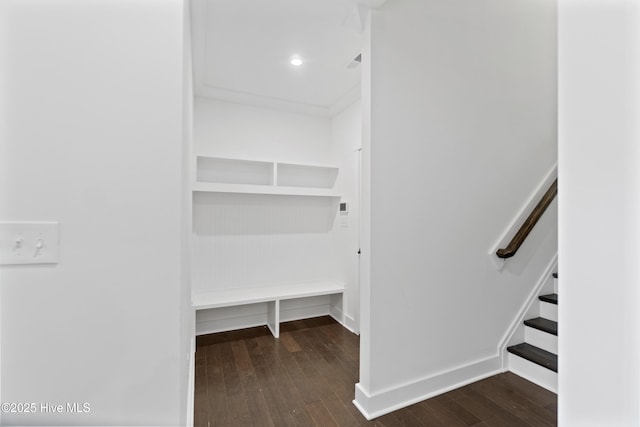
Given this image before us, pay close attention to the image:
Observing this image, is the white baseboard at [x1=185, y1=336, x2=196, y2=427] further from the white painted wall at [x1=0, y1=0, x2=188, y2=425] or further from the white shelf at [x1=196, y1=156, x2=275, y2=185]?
the white shelf at [x1=196, y1=156, x2=275, y2=185]

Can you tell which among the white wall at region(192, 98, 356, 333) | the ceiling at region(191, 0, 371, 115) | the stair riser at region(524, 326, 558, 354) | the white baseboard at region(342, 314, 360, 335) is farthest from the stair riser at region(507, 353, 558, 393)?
the ceiling at region(191, 0, 371, 115)

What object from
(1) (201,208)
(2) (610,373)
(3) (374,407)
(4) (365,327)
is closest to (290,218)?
(1) (201,208)

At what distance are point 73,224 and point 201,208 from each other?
2121 millimetres

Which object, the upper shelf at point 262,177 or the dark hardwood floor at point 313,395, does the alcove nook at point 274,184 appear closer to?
the upper shelf at point 262,177

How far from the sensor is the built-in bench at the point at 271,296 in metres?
2.78

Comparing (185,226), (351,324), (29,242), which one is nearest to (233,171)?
(185,226)

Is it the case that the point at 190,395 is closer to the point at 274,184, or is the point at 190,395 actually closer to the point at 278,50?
the point at 274,184

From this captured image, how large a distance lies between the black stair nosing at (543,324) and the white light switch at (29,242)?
2.96 meters

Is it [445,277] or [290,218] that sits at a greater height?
[290,218]

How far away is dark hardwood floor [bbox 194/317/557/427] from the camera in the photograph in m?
1.73

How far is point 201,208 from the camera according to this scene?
305cm

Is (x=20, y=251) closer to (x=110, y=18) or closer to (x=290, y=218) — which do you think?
(x=110, y=18)

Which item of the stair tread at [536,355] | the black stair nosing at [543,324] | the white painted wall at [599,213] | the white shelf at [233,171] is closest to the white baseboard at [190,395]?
the white painted wall at [599,213]

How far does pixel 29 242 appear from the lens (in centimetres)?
94
